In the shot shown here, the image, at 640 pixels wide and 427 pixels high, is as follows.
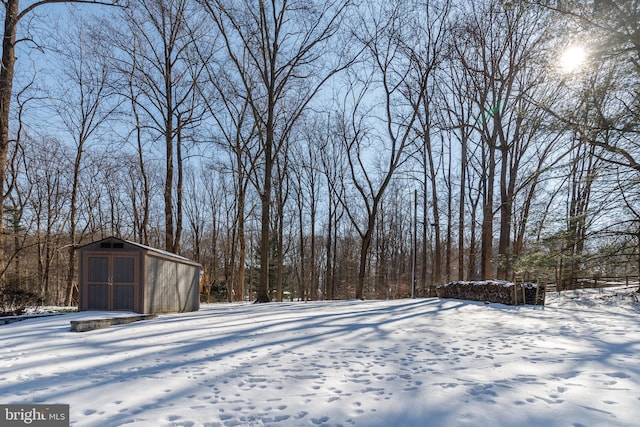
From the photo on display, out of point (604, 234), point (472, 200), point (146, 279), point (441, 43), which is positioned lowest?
point (146, 279)

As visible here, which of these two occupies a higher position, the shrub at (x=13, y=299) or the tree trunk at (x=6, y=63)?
the tree trunk at (x=6, y=63)

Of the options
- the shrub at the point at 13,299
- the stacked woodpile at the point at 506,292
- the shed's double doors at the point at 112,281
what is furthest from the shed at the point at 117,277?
the stacked woodpile at the point at 506,292

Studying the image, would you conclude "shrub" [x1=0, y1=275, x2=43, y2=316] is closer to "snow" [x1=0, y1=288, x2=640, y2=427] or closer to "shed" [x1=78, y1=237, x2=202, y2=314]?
"shed" [x1=78, y1=237, x2=202, y2=314]

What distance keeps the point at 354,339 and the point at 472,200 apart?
73.7ft

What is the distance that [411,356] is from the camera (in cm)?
473

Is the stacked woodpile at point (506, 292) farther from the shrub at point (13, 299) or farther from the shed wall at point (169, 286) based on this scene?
the shrub at point (13, 299)

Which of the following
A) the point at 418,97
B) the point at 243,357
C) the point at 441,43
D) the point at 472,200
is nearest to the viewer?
the point at 243,357

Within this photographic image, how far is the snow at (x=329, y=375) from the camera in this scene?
9.35 ft

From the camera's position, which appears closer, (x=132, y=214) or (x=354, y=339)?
(x=354, y=339)

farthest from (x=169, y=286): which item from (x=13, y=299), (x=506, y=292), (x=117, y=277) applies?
(x=506, y=292)

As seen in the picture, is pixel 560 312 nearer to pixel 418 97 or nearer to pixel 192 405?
pixel 192 405

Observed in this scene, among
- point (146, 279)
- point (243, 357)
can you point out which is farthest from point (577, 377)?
point (146, 279)

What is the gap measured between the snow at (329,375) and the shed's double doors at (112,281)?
2.75 metres

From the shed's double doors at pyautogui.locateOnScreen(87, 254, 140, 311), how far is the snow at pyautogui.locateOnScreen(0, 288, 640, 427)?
9.02 feet
